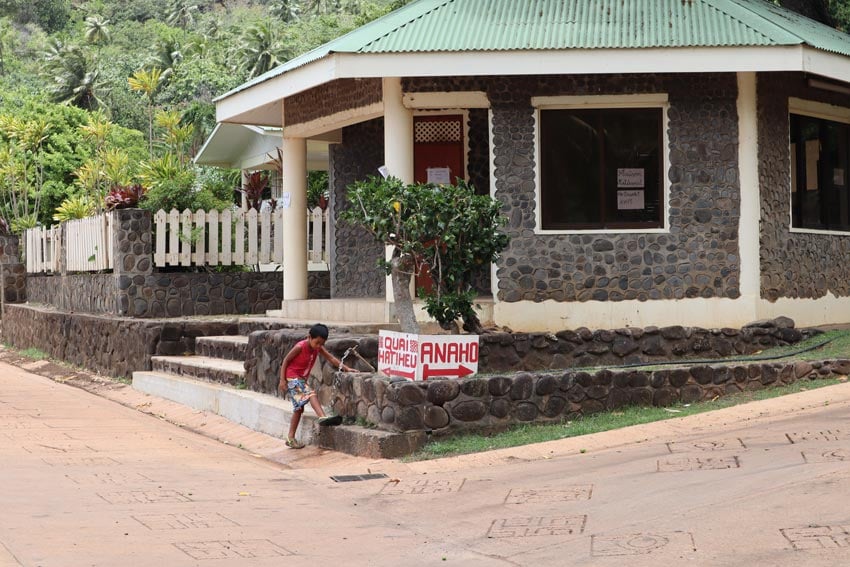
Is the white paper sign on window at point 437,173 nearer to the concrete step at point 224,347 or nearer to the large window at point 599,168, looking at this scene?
the large window at point 599,168

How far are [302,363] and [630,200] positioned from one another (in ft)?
20.1

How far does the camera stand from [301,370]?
11680mm

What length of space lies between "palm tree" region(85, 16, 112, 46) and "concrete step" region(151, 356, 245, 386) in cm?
6856

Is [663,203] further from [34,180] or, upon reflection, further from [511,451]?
[34,180]

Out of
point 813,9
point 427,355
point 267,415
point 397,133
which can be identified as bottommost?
point 267,415

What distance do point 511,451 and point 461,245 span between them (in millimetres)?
2652

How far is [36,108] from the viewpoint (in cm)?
4241

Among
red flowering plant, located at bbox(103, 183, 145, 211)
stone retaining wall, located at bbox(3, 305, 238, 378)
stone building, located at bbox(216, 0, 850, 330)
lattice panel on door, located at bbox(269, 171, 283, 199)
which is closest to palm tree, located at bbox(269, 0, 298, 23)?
lattice panel on door, located at bbox(269, 171, 283, 199)

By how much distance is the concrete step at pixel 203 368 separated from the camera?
1498 centimetres

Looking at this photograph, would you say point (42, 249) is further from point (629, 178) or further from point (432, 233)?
point (432, 233)

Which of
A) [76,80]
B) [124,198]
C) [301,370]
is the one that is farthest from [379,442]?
[76,80]

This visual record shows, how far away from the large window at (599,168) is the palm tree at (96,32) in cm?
7104

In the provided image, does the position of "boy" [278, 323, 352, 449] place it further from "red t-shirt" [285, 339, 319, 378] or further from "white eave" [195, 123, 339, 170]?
"white eave" [195, 123, 339, 170]

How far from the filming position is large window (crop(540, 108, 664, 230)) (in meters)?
15.8
